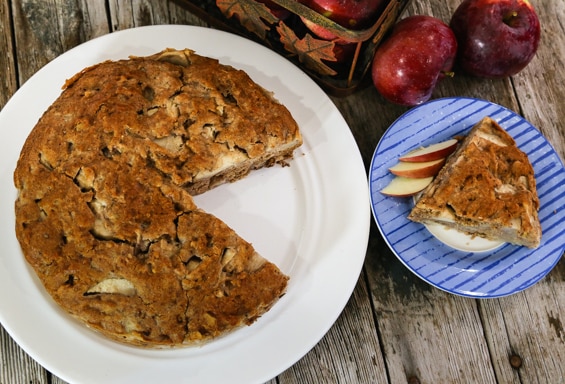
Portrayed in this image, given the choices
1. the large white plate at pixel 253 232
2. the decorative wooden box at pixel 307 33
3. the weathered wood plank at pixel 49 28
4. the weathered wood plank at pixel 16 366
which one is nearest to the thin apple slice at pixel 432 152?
the large white plate at pixel 253 232

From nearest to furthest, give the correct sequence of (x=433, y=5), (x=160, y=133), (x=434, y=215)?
(x=160, y=133) < (x=434, y=215) < (x=433, y=5)

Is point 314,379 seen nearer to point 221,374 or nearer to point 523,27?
point 221,374

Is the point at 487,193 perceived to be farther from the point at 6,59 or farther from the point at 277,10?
the point at 6,59

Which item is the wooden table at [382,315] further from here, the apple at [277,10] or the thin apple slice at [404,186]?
the apple at [277,10]

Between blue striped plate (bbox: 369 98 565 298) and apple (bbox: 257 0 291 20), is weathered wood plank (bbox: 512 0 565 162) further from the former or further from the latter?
apple (bbox: 257 0 291 20)

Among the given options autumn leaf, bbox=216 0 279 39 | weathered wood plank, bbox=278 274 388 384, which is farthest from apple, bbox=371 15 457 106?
weathered wood plank, bbox=278 274 388 384

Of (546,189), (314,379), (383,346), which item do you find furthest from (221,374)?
(546,189)

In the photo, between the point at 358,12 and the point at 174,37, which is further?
the point at 174,37
